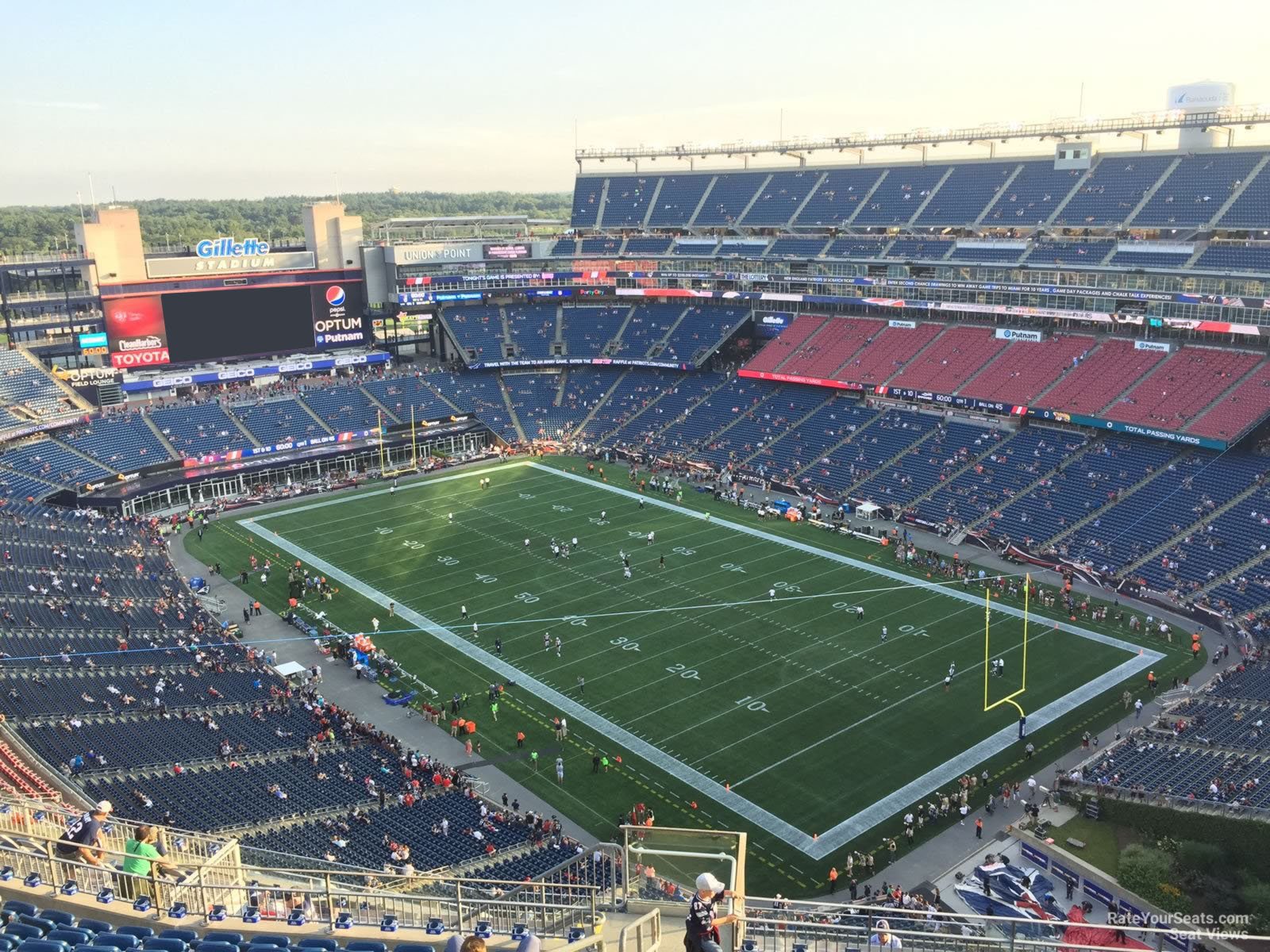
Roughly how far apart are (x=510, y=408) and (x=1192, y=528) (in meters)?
42.5

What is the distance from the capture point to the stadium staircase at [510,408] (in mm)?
66938

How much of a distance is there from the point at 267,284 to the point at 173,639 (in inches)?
1498

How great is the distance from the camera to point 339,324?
70750mm

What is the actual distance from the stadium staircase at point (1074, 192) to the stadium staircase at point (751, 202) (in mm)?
23300

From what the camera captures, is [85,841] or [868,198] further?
[868,198]

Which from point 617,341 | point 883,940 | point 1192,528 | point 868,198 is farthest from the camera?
point 617,341

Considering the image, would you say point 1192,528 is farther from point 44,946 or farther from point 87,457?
point 87,457

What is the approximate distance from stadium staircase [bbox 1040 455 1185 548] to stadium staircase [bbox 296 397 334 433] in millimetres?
41707

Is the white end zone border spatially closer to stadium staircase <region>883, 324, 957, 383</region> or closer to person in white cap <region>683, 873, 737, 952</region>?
stadium staircase <region>883, 324, 957, 383</region>

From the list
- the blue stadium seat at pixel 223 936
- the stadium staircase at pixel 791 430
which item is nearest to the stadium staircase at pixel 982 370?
the stadium staircase at pixel 791 430

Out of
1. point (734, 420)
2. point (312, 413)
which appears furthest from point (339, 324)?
point (734, 420)

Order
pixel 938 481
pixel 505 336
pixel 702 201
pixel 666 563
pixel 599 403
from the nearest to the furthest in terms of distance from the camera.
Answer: pixel 666 563
pixel 938 481
pixel 599 403
pixel 505 336
pixel 702 201

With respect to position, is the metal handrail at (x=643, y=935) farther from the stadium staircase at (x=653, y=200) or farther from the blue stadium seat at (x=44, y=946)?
the stadium staircase at (x=653, y=200)

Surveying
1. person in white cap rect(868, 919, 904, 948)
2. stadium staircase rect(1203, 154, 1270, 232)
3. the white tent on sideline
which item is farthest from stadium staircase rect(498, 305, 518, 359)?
person in white cap rect(868, 919, 904, 948)
